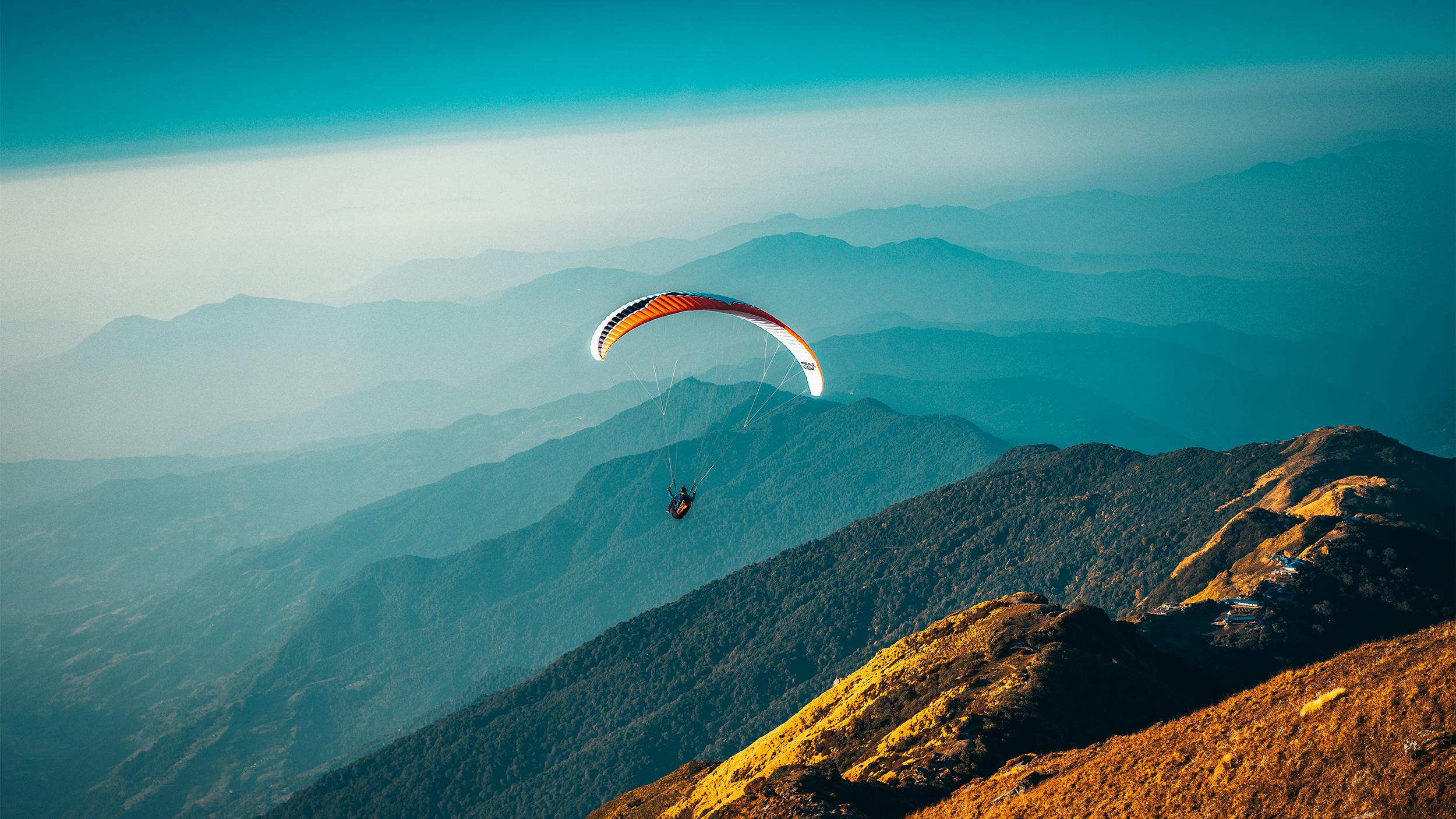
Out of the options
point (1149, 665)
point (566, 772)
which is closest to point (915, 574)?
point (566, 772)

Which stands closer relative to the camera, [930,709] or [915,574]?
[930,709]

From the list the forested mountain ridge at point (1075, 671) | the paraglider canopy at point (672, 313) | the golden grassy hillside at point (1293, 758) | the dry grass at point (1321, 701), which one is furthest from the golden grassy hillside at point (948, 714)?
the paraglider canopy at point (672, 313)

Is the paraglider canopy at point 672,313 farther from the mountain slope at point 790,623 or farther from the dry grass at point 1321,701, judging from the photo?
the mountain slope at point 790,623

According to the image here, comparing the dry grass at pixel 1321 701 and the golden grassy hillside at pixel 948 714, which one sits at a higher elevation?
the dry grass at pixel 1321 701

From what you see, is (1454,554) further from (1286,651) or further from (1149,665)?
(1149,665)

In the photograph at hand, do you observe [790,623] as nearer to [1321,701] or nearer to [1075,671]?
[1075,671]

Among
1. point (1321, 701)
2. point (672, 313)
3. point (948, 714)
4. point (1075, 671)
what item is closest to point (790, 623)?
point (948, 714)

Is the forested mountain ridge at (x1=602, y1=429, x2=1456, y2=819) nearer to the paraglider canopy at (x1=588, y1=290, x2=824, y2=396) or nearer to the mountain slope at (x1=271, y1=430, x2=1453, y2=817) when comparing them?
the paraglider canopy at (x1=588, y1=290, x2=824, y2=396)
